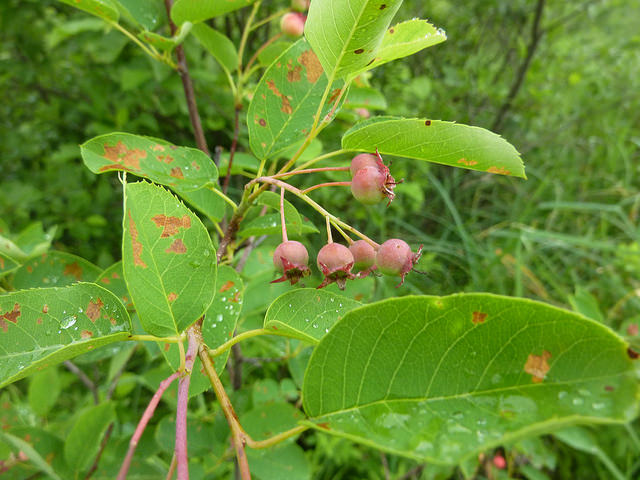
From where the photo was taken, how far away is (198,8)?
33.8 inches

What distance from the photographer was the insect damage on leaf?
499mm

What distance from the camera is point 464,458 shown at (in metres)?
0.36

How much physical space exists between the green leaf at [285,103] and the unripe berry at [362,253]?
197mm

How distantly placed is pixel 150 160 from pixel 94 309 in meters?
0.26

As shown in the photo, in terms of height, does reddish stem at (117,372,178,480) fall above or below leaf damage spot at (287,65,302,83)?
below

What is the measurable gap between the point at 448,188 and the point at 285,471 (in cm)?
232

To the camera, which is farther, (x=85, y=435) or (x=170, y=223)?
(x=85, y=435)

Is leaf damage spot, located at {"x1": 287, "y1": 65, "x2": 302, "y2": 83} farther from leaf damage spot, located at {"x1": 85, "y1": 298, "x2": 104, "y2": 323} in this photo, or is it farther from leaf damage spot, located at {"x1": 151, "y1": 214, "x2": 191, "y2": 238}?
leaf damage spot, located at {"x1": 85, "y1": 298, "x2": 104, "y2": 323}

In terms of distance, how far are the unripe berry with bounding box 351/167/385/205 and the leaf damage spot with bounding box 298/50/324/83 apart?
205 mm

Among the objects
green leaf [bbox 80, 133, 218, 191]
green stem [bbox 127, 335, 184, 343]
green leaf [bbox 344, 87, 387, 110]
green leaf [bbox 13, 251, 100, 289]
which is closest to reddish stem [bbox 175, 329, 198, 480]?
green stem [bbox 127, 335, 184, 343]

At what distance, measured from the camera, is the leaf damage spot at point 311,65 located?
0.73m

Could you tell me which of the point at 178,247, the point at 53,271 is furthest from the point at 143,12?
the point at 178,247

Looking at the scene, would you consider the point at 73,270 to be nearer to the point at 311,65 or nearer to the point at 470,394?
the point at 311,65

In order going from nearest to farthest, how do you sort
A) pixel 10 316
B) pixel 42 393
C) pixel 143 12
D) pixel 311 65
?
pixel 10 316 → pixel 311 65 → pixel 143 12 → pixel 42 393
